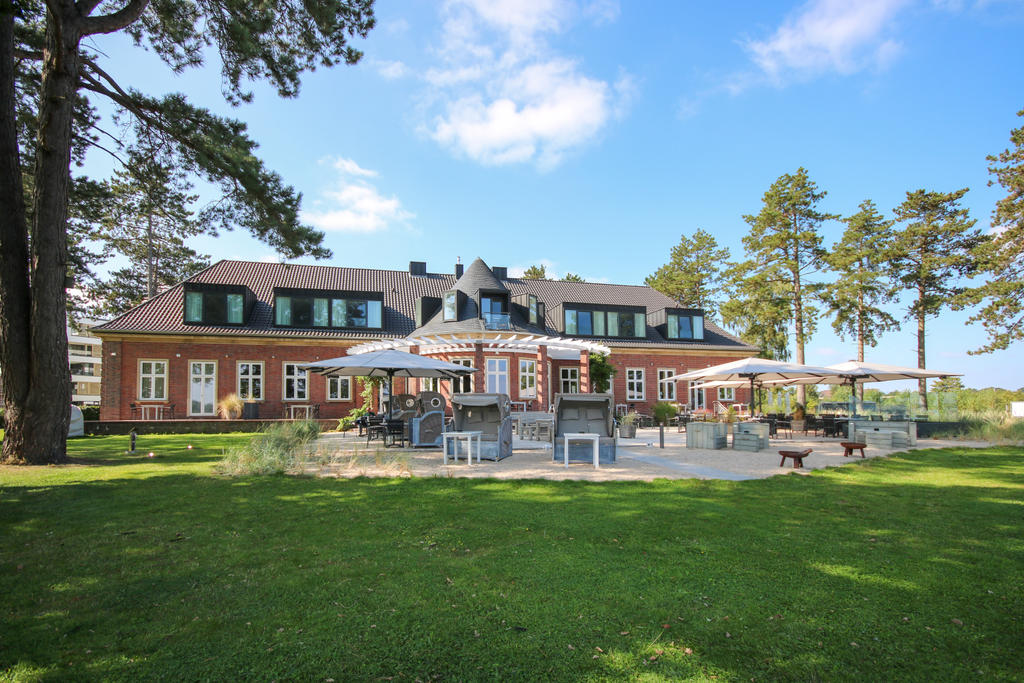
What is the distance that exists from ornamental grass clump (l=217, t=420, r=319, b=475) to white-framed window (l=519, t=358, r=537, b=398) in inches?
482

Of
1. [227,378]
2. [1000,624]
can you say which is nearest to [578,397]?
[1000,624]

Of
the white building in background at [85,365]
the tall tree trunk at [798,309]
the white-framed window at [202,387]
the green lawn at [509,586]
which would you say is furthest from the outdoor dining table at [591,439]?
the white building in background at [85,365]

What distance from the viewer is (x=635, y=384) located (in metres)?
26.8

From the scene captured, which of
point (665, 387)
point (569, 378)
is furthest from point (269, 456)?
point (665, 387)

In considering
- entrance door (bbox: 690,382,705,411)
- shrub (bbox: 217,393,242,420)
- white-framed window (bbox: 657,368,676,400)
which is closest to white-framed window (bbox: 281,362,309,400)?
shrub (bbox: 217,393,242,420)

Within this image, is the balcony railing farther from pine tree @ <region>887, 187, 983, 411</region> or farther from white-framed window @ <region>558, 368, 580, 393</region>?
pine tree @ <region>887, 187, 983, 411</region>

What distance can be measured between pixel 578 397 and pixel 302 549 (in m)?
7.06

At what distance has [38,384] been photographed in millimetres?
9906

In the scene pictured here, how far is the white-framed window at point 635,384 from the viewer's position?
26672mm

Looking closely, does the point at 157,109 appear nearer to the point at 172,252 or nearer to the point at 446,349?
the point at 446,349

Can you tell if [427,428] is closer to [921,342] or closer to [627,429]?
[627,429]

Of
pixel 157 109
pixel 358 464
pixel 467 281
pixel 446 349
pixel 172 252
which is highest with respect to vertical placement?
pixel 172 252

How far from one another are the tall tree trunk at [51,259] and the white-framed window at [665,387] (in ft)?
76.2

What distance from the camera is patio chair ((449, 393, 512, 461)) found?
10773 millimetres
